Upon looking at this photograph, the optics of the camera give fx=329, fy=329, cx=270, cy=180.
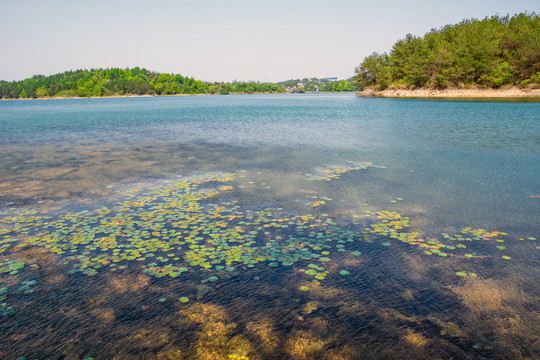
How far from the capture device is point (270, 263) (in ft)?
21.5

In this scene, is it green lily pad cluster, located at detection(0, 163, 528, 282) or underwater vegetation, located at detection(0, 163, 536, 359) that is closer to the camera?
underwater vegetation, located at detection(0, 163, 536, 359)

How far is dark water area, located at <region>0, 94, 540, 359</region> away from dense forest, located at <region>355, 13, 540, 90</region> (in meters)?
83.7

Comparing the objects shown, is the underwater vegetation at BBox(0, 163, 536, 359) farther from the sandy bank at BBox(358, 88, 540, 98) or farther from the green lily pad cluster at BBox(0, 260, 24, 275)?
the sandy bank at BBox(358, 88, 540, 98)

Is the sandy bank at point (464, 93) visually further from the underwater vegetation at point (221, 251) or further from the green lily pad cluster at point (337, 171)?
the underwater vegetation at point (221, 251)

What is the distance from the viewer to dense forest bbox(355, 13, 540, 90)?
78.2 m

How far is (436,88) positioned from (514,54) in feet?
62.2

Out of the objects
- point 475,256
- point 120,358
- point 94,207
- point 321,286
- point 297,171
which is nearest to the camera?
point 120,358

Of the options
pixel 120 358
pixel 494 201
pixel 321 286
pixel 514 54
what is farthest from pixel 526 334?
pixel 514 54

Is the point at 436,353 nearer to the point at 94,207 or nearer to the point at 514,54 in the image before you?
the point at 94,207

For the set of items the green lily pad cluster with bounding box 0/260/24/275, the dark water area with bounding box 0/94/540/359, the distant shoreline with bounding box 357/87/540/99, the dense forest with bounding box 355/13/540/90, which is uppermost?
the dense forest with bounding box 355/13/540/90

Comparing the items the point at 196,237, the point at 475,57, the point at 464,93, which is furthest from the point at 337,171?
the point at 475,57

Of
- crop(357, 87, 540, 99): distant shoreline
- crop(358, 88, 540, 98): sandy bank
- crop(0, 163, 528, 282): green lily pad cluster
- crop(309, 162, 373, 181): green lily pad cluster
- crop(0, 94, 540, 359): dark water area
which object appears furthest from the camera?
crop(357, 87, 540, 99): distant shoreline

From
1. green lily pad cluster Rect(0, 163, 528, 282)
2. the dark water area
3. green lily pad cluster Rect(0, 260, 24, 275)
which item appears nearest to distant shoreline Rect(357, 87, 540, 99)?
the dark water area

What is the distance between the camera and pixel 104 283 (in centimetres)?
587
